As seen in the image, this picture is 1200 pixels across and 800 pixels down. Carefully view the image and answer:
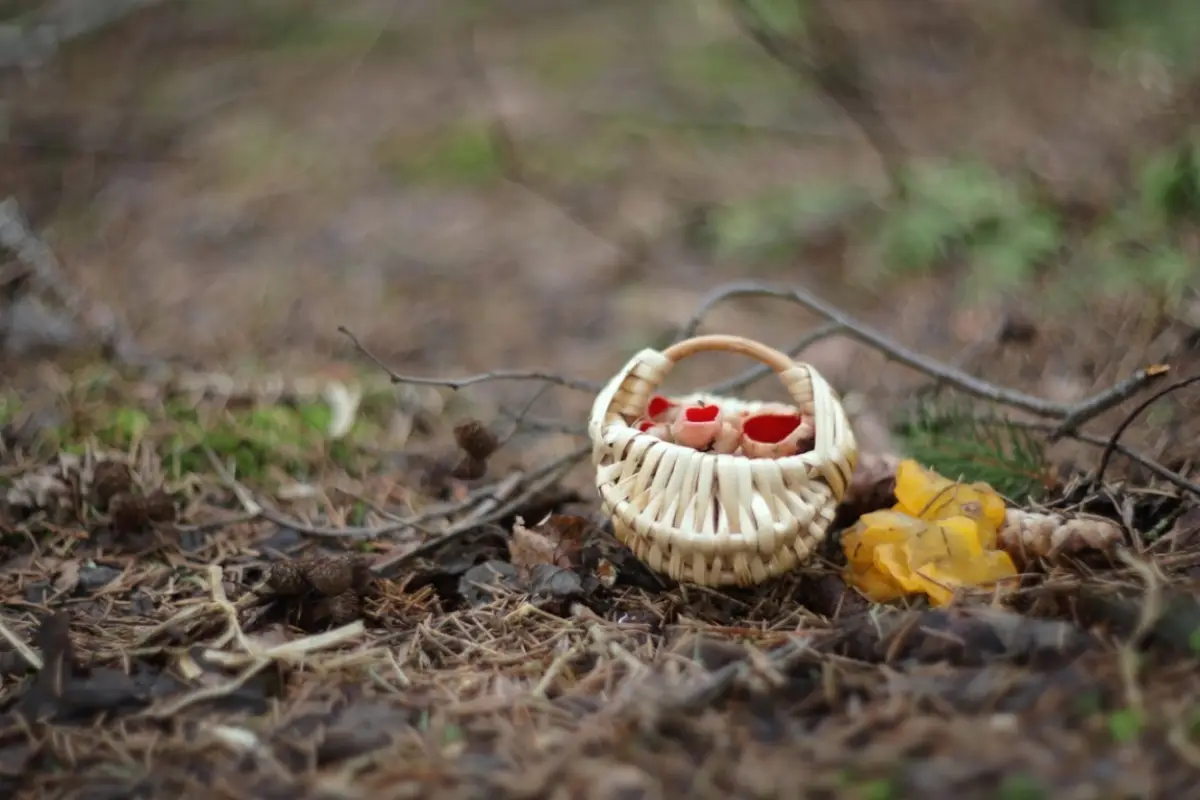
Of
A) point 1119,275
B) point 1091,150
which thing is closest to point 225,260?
point 1119,275

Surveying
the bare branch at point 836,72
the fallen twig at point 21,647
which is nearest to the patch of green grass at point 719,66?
the bare branch at point 836,72

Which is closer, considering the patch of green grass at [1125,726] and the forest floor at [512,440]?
the patch of green grass at [1125,726]

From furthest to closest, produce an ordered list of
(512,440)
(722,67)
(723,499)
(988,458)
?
(722,67) < (512,440) < (988,458) < (723,499)

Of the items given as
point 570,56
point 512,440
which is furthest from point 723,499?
point 570,56

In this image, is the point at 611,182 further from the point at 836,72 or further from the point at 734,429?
the point at 734,429

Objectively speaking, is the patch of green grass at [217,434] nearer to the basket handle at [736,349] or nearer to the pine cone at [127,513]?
the pine cone at [127,513]

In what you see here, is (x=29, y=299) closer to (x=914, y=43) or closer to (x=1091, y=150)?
(x=1091, y=150)
